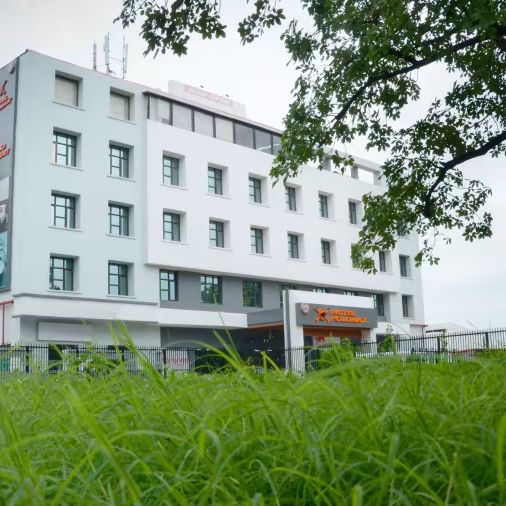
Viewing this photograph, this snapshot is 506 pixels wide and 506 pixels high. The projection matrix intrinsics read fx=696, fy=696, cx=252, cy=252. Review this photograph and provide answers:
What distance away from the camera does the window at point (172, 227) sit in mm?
37562

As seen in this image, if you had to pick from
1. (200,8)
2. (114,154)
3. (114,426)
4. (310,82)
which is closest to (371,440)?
(114,426)

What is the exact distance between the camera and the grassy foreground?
2.34 meters

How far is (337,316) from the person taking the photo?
41.2 meters

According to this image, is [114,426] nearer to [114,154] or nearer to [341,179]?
[114,154]

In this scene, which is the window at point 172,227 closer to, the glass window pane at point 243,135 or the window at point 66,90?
the glass window pane at point 243,135

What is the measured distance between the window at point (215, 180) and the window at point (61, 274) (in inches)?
393

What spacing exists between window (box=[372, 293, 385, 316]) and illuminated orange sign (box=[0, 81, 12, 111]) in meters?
27.7

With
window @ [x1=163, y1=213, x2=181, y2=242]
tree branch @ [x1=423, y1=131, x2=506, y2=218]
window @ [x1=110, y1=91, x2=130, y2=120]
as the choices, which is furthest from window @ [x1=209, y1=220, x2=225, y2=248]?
tree branch @ [x1=423, y1=131, x2=506, y2=218]

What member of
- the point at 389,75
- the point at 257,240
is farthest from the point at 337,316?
the point at 389,75

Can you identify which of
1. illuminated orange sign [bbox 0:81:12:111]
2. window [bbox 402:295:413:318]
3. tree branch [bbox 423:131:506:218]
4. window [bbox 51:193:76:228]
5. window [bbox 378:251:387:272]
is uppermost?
illuminated orange sign [bbox 0:81:12:111]

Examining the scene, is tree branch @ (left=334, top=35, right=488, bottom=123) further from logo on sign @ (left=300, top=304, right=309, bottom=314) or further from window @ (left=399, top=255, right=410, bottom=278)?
window @ (left=399, top=255, right=410, bottom=278)

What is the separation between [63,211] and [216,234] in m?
9.38

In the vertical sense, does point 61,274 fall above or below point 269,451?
above

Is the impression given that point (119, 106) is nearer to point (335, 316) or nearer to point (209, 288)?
point (209, 288)
